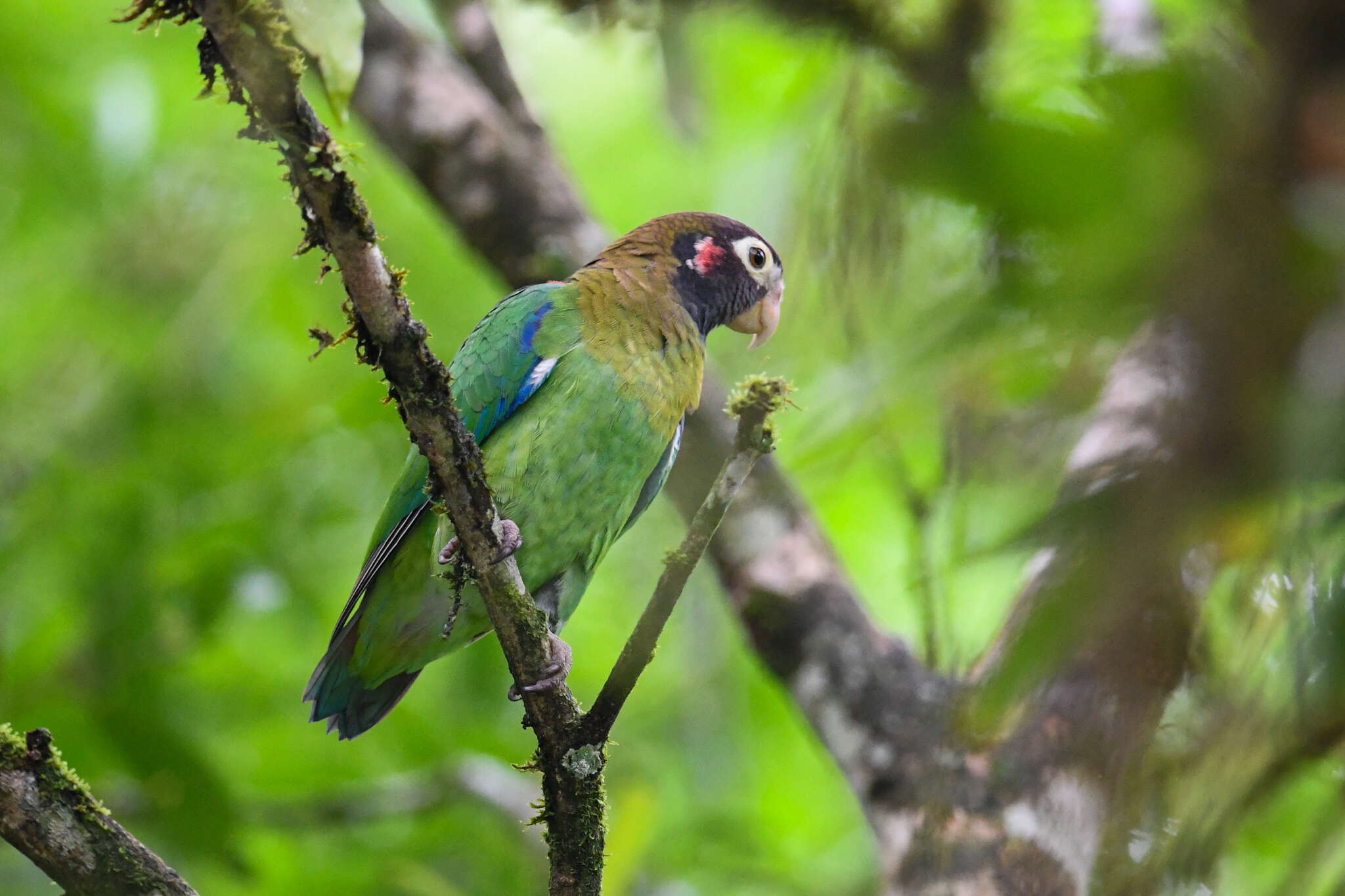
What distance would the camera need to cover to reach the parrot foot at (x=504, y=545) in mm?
2623

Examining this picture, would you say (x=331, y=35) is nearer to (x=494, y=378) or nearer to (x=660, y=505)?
(x=494, y=378)

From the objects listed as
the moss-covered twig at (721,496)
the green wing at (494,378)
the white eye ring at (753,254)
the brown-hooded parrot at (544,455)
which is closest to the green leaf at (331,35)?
the moss-covered twig at (721,496)

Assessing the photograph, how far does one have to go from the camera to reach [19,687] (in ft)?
13.1

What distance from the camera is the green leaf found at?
1.35 m

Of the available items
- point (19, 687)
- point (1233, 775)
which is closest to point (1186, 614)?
point (1233, 775)

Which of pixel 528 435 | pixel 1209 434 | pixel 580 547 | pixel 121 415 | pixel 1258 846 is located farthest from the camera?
pixel 121 415

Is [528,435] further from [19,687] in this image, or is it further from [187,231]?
[187,231]

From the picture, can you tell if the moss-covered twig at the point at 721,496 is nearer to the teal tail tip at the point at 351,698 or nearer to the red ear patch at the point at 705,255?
the teal tail tip at the point at 351,698

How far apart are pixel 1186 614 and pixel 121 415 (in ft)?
18.7

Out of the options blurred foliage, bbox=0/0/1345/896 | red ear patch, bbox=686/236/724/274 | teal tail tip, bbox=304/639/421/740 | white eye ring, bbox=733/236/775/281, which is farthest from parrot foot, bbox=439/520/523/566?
white eye ring, bbox=733/236/775/281

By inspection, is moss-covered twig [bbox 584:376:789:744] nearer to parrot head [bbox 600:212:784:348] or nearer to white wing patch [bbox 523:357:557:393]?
white wing patch [bbox 523:357:557:393]

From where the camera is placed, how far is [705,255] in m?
4.35

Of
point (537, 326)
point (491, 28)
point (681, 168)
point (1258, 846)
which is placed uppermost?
point (681, 168)

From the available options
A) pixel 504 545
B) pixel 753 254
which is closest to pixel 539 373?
pixel 504 545
